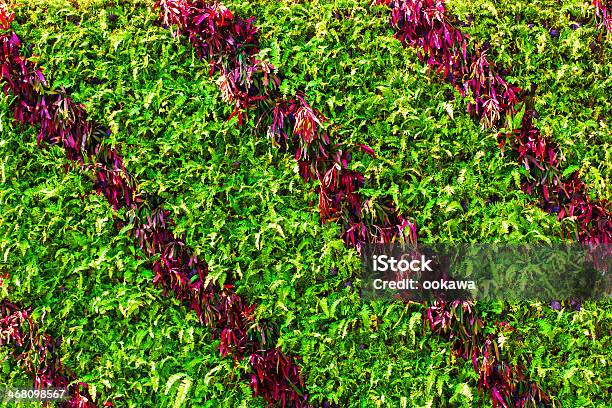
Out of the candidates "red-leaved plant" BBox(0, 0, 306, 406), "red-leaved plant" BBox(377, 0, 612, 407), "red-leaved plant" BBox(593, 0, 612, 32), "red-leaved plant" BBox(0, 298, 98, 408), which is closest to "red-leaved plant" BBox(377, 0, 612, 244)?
"red-leaved plant" BBox(377, 0, 612, 407)

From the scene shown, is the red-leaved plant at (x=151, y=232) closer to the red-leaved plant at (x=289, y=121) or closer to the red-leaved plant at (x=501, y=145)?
the red-leaved plant at (x=289, y=121)

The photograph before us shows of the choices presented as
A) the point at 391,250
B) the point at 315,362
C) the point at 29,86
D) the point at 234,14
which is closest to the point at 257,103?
the point at 234,14

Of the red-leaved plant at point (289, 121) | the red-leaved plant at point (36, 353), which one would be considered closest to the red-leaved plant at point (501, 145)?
the red-leaved plant at point (289, 121)

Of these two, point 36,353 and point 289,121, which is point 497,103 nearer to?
point 289,121

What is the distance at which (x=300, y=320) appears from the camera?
3.34m

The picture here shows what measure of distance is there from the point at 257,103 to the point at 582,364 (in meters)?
2.87

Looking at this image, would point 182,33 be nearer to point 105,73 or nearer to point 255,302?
point 105,73

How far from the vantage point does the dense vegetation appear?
10.9 ft

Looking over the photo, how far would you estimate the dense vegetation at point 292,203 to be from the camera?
3.31 meters

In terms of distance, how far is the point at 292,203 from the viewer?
334 cm

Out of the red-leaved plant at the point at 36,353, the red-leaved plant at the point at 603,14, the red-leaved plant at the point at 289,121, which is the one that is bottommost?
the red-leaved plant at the point at 36,353

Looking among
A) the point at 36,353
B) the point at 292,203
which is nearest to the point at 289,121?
the point at 292,203

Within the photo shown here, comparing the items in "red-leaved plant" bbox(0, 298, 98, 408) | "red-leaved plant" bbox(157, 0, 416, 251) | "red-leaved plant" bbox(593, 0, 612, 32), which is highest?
"red-leaved plant" bbox(593, 0, 612, 32)

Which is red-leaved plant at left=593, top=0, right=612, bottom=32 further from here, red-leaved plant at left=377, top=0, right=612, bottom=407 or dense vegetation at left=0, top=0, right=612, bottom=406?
red-leaved plant at left=377, top=0, right=612, bottom=407
